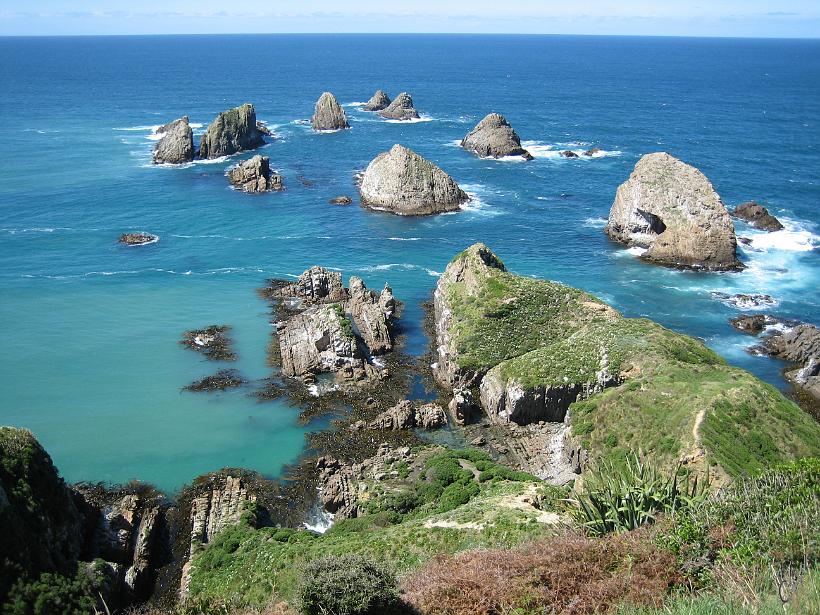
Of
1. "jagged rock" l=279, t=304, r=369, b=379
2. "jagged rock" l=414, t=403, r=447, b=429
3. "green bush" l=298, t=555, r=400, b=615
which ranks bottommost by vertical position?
"jagged rock" l=414, t=403, r=447, b=429

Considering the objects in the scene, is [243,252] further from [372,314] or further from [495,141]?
[495,141]

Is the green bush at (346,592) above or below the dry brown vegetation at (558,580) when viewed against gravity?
below

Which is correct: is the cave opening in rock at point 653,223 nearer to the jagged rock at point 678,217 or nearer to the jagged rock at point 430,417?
the jagged rock at point 678,217

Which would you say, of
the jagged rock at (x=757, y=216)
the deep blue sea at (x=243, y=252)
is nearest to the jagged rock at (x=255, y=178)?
the deep blue sea at (x=243, y=252)

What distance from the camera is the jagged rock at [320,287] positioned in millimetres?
73062

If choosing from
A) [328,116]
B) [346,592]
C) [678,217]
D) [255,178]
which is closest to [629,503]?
[346,592]

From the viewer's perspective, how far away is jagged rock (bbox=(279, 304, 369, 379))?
60.3 metres

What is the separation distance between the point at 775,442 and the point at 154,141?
450ft

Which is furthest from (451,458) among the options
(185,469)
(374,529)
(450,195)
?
(450,195)

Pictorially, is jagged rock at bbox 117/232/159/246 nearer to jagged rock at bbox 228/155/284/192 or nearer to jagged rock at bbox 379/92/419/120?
jagged rock at bbox 228/155/284/192

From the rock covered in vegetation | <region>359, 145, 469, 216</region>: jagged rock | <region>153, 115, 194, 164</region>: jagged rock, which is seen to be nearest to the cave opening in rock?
<region>359, 145, 469, 216</region>: jagged rock

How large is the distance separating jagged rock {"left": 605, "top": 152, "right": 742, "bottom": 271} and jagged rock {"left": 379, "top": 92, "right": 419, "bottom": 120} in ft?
307

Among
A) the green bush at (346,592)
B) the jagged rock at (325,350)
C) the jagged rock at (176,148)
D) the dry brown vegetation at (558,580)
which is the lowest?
the jagged rock at (325,350)

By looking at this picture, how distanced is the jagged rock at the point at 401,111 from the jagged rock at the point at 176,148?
59.9m
